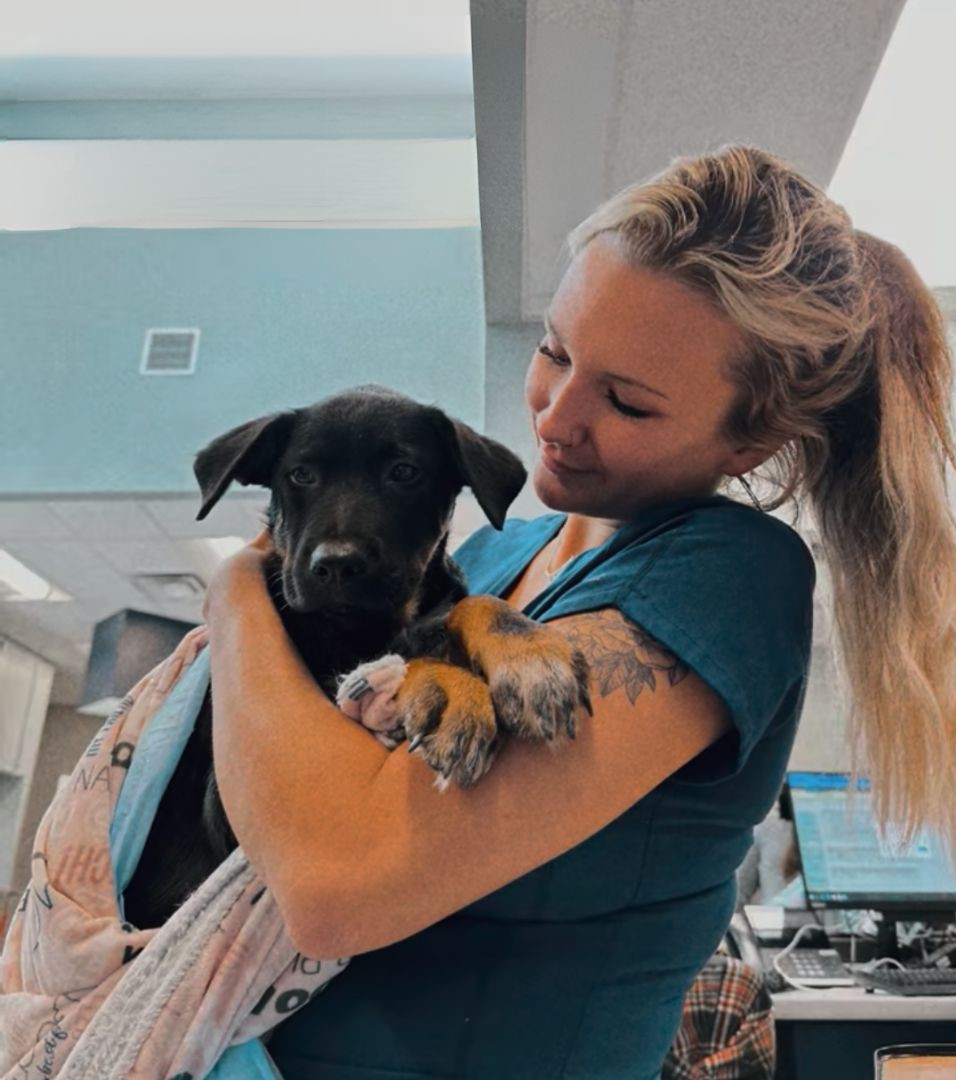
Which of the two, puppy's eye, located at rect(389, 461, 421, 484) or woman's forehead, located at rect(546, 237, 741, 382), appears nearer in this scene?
woman's forehead, located at rect(546, 237, 741, 382)

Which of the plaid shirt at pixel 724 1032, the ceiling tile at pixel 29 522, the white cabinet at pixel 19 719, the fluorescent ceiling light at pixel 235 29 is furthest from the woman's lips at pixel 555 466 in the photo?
the white cabinet at pixel 19 719

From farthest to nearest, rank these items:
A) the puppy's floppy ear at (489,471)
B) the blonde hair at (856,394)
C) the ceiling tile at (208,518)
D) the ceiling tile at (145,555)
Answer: the ceiling tile at (145,555) < the ceiling tile at (208,518) < the puppy's floppy ear at (489,471) < the blonde hair at (856,394)

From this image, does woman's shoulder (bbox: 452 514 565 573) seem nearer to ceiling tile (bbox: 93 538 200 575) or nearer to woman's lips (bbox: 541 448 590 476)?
woman's lips (bbox: 541 448 590 476)

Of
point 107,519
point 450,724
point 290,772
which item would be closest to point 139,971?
point 290,772

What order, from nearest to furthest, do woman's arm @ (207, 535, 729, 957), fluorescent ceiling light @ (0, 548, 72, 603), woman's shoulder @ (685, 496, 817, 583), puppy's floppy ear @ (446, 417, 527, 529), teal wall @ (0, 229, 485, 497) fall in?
woman's arm @ (207, 535, 729, 957) → woman's shoulder @ (685, 496, 817, 583) → puppy's floppy ear @ (446, 417, 527, 529) → teal wall @ (0, 229, 485, 497) → fluorescent ceiling light @ (0, 548, 72, 603)

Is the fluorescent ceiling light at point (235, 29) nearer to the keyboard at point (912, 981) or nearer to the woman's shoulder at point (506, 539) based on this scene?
the woman's shoulder at point (506, 539)

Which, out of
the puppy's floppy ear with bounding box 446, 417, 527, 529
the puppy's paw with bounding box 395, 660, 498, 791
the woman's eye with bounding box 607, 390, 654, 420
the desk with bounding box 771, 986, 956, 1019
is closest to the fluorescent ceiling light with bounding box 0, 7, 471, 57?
the puppy's floppy ear with bounding box 446, 417, 527, 529

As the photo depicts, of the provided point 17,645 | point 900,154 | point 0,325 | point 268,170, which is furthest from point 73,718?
point 900,154

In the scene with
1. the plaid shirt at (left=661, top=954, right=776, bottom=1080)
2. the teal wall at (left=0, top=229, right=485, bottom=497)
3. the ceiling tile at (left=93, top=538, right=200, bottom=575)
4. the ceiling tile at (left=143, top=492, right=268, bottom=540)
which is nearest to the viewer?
the plaid shirt at (left=661, top=954, right=776, bottom=1080)

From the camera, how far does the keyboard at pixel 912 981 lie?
2.19m

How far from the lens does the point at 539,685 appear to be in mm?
773

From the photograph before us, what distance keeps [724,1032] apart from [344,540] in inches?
55.4

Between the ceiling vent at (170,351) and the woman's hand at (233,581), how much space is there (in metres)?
2.94

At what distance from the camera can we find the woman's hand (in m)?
1.04
